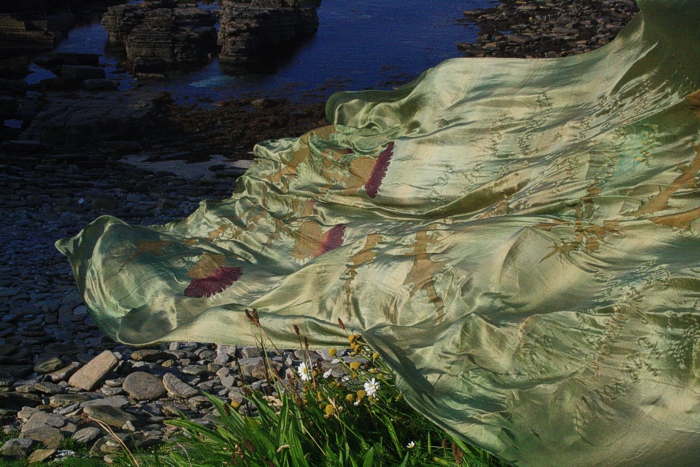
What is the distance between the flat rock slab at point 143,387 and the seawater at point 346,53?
33.4ft

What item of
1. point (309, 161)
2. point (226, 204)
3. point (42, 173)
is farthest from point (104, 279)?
point (42, 173)

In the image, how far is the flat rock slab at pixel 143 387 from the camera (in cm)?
363

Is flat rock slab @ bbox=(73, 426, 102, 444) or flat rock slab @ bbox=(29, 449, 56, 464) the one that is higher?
flat rock slab @ bbox=(29, 449, 56, 464)

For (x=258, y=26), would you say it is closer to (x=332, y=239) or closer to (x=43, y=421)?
(x=332, y=239)

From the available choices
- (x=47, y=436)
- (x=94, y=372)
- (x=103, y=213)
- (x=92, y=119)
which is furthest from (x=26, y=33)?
(x=47, y=436)

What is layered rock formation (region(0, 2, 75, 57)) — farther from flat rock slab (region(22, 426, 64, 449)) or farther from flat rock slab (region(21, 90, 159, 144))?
flat rock slab (region(22, 426, 64, 449))

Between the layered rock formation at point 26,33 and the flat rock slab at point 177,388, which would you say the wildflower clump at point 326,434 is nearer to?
the flat rock slab at point 177,388

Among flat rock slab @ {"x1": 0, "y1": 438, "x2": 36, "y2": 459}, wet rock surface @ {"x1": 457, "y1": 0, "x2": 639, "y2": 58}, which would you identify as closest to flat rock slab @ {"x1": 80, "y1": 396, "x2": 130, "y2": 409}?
flat rock slab @ {"x1": 0, "y1": 438, "x2": 36, "y2": 459}

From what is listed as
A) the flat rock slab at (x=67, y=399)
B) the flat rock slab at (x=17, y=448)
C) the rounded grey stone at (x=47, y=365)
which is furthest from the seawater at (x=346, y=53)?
the flat rock slab at (x=17, y=448)

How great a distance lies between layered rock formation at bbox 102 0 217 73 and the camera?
16500mm

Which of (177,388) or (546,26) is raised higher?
(177,388)

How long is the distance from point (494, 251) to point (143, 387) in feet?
6.22

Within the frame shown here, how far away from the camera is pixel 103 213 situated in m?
6.89

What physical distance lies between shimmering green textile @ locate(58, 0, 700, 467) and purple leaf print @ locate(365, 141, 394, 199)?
11mm
